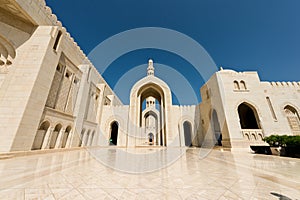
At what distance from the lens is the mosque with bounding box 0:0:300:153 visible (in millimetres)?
7508

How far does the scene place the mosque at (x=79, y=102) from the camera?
7.51m

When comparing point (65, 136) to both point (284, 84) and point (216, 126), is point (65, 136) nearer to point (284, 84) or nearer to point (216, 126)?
point (216, 126)

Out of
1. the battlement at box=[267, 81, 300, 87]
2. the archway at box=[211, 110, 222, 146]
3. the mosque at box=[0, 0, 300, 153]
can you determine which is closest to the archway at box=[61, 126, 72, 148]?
the mosque at box=[0, 0, 300, 153]

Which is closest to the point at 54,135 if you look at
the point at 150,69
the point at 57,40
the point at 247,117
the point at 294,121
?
the point at 57,40

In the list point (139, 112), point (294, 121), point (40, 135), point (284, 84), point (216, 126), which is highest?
point (284, 84)

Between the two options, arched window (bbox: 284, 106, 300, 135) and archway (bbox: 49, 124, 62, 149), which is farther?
arched window (bbox: 284, 106, 300, 135)

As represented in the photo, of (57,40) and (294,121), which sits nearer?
(57,40)

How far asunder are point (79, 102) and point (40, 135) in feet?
16.3

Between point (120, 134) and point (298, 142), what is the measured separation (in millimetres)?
16310

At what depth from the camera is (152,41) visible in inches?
521

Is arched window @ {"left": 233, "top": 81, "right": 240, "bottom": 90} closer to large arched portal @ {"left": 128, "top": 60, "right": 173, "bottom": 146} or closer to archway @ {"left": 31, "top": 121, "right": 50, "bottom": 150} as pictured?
large arched portal @ {"left": 128, "top": 60, "right": 173, "bottom": 146}

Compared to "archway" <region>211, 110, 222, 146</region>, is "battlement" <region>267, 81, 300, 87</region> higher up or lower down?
higher up

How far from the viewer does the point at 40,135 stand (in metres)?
9.01

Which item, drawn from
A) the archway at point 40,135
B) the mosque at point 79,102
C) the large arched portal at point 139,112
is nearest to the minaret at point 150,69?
the mosque at point 79,102
